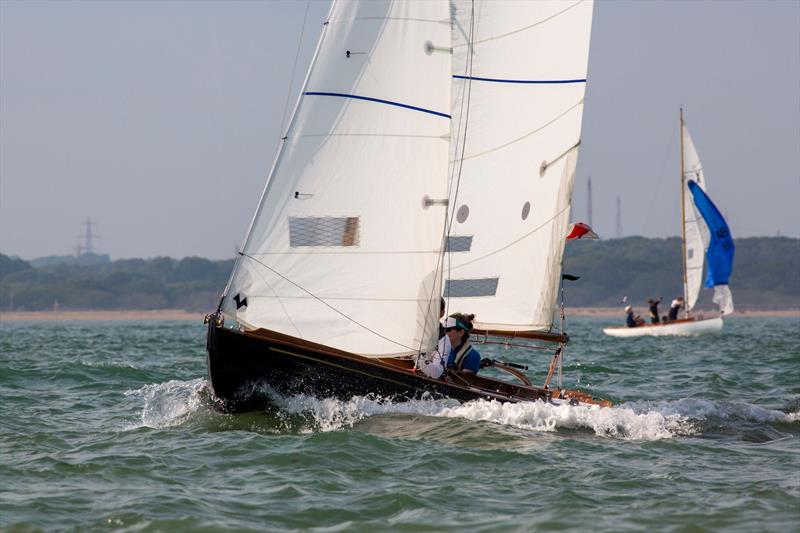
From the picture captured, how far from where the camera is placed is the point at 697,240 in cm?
5172

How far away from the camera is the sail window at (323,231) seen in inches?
584

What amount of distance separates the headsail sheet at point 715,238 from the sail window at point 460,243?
34.8 metres

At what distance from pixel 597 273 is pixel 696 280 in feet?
412

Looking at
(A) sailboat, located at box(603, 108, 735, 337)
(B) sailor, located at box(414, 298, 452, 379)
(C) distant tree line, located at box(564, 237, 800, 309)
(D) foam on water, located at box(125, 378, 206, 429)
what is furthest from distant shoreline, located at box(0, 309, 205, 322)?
(B) sailor, located at box(414, 298, 452, 379)

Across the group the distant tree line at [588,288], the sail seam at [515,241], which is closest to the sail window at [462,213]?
the sail seam at [515,241]

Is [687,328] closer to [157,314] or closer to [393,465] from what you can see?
[393,465]

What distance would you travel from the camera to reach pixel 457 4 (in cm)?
1678

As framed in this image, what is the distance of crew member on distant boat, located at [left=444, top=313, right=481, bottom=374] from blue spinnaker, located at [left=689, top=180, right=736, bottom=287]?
118ft

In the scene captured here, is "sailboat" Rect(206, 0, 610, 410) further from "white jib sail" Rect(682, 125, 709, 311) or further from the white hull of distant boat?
"white jib sail" Rect(682, 125, 709, 311)

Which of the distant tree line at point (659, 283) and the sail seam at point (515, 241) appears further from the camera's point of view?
the distant tree line at point (659, 283)

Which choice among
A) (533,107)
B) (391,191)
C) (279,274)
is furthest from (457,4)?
(279,274)

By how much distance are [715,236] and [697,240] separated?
992 mm

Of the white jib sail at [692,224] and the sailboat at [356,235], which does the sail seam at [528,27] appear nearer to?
the sailboat at [356,235]

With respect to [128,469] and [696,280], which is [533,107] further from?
[696,280]
